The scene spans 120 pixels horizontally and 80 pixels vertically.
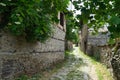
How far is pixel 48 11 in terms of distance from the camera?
137 inches

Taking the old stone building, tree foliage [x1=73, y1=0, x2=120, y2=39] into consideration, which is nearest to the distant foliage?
the old stone building

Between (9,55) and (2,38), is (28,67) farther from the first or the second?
(2,38)

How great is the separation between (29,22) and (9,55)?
1122mm

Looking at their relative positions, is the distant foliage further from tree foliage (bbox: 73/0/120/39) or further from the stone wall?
tree foliage (bbox: 73/0/120/39)

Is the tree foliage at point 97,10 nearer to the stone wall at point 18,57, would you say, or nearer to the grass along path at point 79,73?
the stone wall at point 18,57

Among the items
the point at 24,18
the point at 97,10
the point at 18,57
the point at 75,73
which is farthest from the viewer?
the point at 75,73

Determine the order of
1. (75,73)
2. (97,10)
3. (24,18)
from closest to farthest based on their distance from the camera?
(97,10) → (24,18) → (75,73)

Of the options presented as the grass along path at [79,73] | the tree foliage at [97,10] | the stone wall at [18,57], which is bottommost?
the grass along path at [79,73]

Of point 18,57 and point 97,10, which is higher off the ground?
point 97,10

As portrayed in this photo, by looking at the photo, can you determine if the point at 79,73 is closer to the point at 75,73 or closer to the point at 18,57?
the point at 75,73

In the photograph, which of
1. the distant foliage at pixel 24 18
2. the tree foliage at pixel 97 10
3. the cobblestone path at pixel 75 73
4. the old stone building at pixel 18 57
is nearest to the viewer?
the tree foliage at pixel 97 10

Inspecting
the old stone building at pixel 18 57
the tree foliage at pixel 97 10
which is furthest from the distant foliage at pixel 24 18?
the tree foliage at pixel 97 10

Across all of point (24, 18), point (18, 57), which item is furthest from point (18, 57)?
point (24, 18)

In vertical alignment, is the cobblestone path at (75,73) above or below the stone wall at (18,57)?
below
